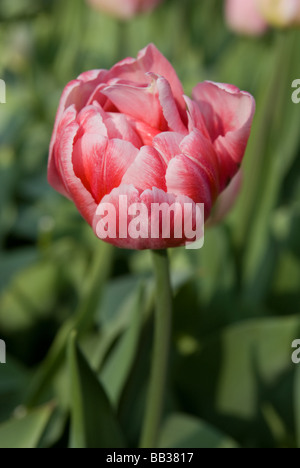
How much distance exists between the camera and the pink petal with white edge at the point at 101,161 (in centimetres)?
41

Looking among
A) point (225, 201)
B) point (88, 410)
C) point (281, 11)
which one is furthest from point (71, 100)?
point (281, 11)

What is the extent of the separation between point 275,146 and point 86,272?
0.35 m

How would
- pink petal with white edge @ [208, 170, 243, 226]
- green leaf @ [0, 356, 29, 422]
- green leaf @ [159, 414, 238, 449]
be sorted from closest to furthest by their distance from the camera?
pink petal with white edge @ [208, 170, 243, 226], green leaf @ [159, 414, 238, 449], green leaf @ [0, 356, 29, 422]

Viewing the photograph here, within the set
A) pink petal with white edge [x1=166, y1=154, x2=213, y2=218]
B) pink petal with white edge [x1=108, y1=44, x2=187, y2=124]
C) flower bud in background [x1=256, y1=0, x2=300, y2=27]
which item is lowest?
pink petal with white edge [x1=166, y1=154, x2=213, y2=218]

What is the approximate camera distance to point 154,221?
409mm

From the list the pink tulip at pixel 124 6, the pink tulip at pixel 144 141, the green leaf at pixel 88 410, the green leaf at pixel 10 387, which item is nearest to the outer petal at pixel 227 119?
the pink tulip at pixel 144 141

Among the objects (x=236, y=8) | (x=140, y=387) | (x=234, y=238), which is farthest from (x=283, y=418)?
(x=236, y=8)

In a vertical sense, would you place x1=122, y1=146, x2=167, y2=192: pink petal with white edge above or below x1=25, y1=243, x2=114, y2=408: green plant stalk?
above

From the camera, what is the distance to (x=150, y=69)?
1.52 ft

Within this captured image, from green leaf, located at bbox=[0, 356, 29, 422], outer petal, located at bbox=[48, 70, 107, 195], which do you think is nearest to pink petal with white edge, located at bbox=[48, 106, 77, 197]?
outer petal, located at bbox=[48, 70, 107, 195]

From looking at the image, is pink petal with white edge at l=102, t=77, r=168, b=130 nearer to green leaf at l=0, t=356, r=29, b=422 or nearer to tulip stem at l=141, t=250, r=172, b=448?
tulip stem at l=141, t=250, r=172, b=448

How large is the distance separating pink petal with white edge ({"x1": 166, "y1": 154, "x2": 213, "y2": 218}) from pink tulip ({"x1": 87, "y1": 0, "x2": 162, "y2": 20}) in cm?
80

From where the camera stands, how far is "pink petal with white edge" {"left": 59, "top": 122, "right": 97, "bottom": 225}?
0.42 m

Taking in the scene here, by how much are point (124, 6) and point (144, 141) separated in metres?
0.78
